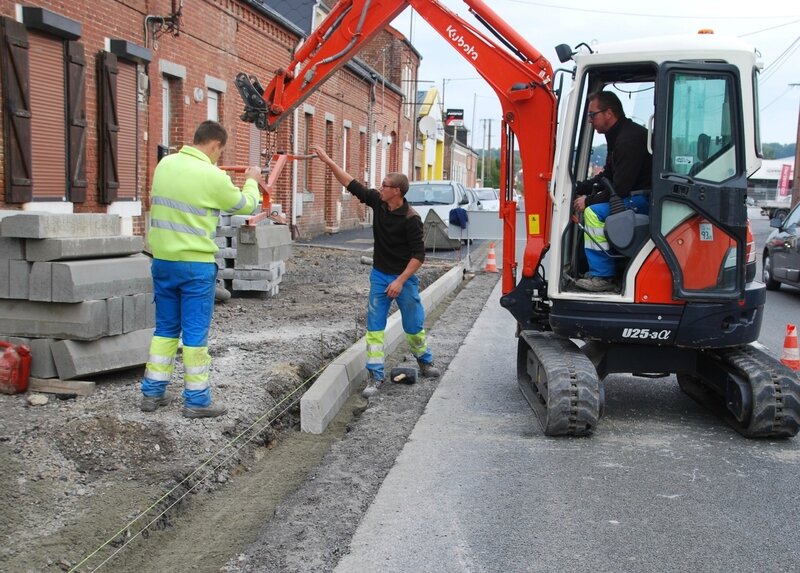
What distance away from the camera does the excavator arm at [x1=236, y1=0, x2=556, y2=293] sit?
6984 millimetres

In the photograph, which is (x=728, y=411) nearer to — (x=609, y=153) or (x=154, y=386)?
(x=609, y=153)

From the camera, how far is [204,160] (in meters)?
6.01

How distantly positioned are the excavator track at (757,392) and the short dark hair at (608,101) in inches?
79.5

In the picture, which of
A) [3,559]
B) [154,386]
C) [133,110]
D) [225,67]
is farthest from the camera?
[225,67]

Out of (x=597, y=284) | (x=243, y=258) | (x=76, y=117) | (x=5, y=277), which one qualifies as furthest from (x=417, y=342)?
(x=76, y=117)

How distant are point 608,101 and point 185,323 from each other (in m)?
3.58

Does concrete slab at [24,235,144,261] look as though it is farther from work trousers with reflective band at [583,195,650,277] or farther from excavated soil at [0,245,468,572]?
work trousers with reflective band at [583,195,650,277]

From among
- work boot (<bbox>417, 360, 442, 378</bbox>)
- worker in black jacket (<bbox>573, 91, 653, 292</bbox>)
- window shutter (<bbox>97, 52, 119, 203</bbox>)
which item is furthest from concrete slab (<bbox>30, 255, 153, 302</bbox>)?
window shutter (<bbox>97, 52, 119, 203</bbox>)

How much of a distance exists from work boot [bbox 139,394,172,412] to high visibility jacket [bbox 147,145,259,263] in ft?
3.27

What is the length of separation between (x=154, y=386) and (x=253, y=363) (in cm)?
183

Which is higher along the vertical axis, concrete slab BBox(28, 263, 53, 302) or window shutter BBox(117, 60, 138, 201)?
window shutter BBox(117, 60, 138, 201)

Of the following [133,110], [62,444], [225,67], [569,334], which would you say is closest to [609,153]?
[569,334]

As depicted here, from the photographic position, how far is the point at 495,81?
7227 millimetres

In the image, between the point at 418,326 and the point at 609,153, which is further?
the point at 418,326
